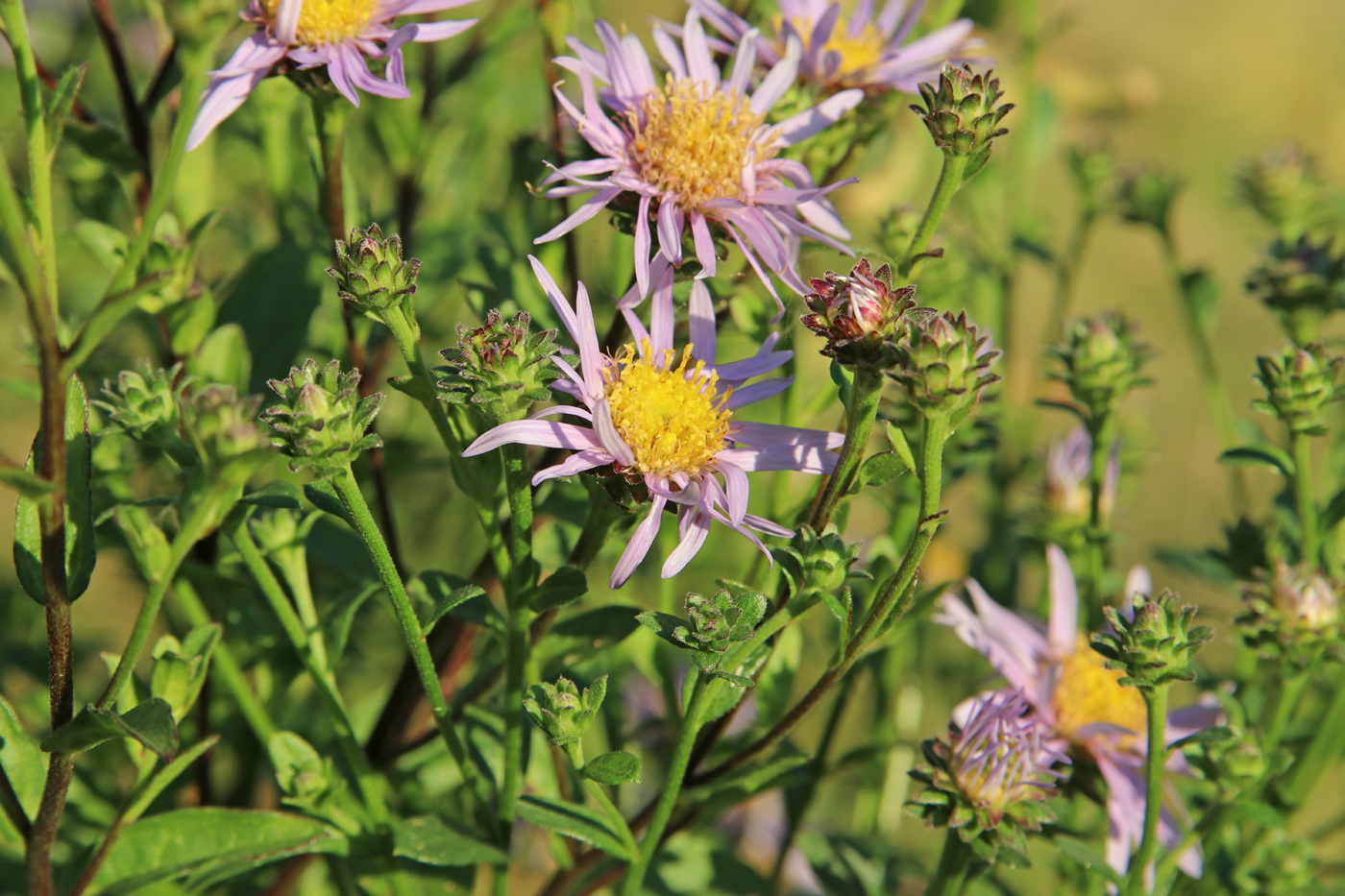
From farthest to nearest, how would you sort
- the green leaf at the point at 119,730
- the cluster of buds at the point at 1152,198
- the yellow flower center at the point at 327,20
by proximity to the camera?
1. the cluster of buds at the point at 1152,198
2. the yellow flower center at the point at 327,20
3. the green leaf at the point at 119,730

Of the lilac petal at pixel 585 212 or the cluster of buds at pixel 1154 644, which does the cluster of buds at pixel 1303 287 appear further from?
the lilac petal at pixel 585 212

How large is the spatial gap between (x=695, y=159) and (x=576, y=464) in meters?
0.28

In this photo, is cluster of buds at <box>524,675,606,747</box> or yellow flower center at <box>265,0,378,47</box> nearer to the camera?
cluster of buds at <box>524,675,606,747</box>

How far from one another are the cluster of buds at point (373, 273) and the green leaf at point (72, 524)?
169mm

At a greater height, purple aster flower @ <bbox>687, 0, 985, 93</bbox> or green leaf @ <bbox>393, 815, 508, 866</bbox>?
purple aster flower @ <bbox>687, 0, 985, 93</bbox>

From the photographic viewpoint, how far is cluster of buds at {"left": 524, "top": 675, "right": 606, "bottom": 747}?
652 millimetres

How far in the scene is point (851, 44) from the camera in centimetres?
106

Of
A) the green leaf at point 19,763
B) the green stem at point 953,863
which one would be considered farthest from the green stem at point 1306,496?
the green leaf at point 19,763

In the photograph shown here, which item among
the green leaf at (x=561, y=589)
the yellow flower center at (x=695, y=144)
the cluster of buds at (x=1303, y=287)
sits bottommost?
the green leaf at (x=561, y=589)

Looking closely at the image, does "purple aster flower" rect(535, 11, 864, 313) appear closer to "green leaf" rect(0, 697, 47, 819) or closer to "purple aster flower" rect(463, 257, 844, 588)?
"purple aster flower" rect(463, 257, 844, 588)

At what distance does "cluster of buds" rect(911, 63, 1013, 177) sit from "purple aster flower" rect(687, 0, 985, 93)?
0.70 feet

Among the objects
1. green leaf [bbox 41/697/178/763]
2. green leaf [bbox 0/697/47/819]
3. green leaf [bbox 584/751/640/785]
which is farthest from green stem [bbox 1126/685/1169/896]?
green leaf [bbox 0/697/47/819]

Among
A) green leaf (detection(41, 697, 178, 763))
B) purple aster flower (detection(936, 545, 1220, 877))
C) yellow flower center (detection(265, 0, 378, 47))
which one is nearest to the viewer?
green leaf (detection(41, 697, 178, 763))

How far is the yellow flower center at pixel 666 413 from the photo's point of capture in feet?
2.33
